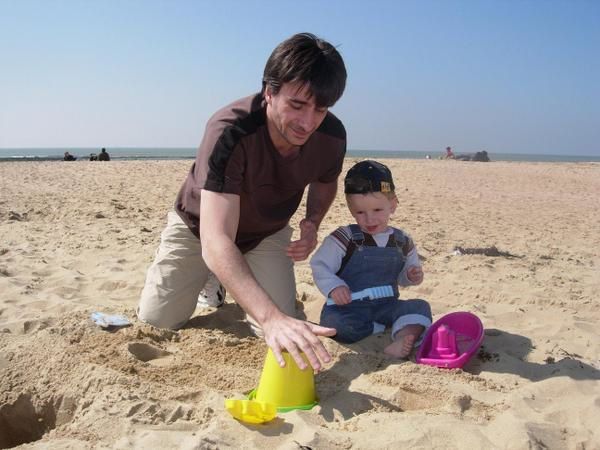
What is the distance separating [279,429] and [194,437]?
0.30 metres

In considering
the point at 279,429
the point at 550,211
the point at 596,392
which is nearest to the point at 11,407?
the point at 279,429

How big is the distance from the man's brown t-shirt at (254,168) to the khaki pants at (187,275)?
106 mm

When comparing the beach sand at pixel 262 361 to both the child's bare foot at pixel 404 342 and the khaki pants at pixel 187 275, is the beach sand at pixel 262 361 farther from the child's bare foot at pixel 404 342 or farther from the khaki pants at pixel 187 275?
the khaki pants at pixel 187 275

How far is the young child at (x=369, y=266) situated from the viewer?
2.89m

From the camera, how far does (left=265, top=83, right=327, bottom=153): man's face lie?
2434 mm

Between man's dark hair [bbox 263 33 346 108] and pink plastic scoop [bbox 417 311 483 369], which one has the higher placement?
man's dark hair [bbox 263 33 346 108]

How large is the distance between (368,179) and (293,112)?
623 millimetres

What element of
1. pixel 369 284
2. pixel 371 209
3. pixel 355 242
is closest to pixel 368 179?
pixel 371 209

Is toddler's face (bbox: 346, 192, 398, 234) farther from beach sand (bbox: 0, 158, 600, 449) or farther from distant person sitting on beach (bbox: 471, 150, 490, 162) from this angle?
distant person sitting on beach (bbox: 471, 150, 490, 162)

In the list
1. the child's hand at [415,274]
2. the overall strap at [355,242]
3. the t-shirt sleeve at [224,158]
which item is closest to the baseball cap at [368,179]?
the overall strap at [355,242]

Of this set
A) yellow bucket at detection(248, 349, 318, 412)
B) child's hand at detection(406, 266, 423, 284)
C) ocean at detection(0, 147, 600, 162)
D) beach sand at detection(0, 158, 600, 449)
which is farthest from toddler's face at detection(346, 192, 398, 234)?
ocean at detection(0, 147, 600, 162)

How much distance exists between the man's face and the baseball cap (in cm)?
41

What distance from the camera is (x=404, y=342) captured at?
9.01ft

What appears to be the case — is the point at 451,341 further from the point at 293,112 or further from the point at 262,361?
the point at 293,112
